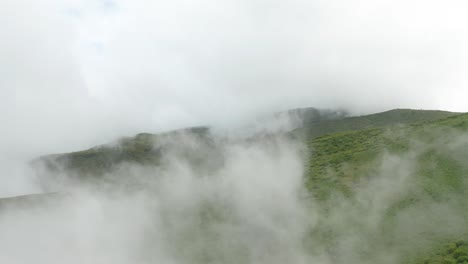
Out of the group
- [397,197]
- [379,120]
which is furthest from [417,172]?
[379,120]

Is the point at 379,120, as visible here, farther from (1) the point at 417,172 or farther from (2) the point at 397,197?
(2) the point at 397,197

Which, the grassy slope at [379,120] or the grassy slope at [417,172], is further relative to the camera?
the grassy slope at [379,120]

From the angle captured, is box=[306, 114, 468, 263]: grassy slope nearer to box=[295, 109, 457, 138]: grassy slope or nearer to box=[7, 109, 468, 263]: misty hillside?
box=[7, 109, 468, 263]: misty hillside

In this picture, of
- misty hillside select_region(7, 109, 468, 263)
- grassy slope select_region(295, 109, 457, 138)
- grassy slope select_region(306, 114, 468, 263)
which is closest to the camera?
grassy slope select_region(306, 114, 468, 263)

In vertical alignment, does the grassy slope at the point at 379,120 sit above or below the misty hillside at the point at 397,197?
above

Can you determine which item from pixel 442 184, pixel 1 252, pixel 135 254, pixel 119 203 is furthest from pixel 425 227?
pixel 1 252

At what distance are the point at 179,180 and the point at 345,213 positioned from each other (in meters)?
50.9

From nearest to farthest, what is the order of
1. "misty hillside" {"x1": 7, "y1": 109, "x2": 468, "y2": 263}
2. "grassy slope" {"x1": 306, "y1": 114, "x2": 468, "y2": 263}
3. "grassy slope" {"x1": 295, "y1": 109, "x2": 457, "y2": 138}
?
"grassy slope" {"x1": 306, "y1": 114, "x2": 468, "y2": 263}, "misty hillside" {"x1": 7, "y1": 109, "x2": 468, "y2": 263}, "grassy slope" {"x1": 295, "y1": 109, "x2": 457, "y2": 138}

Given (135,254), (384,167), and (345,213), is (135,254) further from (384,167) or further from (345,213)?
(384,167)

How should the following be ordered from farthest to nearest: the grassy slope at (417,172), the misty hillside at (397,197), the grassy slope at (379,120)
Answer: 1. the grassy slope at (379,120)
2. the misty hillside at (397,197)
3. the grassy slope at (417,172)

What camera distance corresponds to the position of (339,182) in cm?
5844

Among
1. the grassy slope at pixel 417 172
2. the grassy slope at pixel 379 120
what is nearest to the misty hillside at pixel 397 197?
the grassy slope at pixel 417 172

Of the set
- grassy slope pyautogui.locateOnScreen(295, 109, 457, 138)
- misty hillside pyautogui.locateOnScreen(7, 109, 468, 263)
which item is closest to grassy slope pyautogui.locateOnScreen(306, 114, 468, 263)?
misty hillside pyautogui.locateOnScreen(7, 109, 468, 263)

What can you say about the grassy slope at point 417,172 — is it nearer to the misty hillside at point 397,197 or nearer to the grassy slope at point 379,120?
the misty hillside at point 397,197
